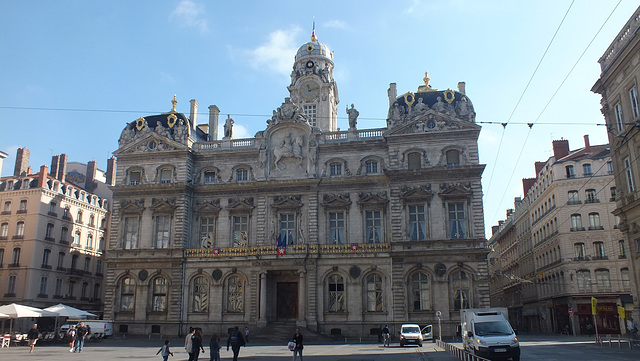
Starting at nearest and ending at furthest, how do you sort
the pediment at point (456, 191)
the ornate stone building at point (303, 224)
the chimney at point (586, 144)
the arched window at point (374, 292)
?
the ornate stone building at point (303, 224)
the pediment at point (456, 191)
the arched window at point (374, 292)
the chimney at point (586, 144)

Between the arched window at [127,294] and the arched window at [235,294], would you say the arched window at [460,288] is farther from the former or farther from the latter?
the arched window at [127,294]

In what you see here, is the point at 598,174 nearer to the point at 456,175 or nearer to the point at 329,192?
the point at 456,175

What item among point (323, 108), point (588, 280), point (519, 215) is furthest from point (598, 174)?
point (323, 108)

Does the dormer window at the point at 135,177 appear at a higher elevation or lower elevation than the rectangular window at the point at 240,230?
higher

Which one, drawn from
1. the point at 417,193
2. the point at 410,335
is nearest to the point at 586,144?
the point at 417,193

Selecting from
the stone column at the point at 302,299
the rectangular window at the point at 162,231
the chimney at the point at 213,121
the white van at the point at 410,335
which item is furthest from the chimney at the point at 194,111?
the white van at the point at 410,335

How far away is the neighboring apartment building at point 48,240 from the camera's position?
185ft

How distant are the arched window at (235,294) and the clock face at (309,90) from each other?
2278 cm

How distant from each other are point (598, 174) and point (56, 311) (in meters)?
53.6

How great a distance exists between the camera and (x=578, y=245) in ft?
184

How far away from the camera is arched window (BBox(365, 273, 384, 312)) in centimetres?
4419

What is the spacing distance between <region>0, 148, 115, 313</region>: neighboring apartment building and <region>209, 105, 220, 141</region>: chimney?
61.8ft

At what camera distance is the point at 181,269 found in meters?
47.1

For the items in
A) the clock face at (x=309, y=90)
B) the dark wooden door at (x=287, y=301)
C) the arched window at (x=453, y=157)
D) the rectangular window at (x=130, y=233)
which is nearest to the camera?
the arched window at (x=453, y=157)
